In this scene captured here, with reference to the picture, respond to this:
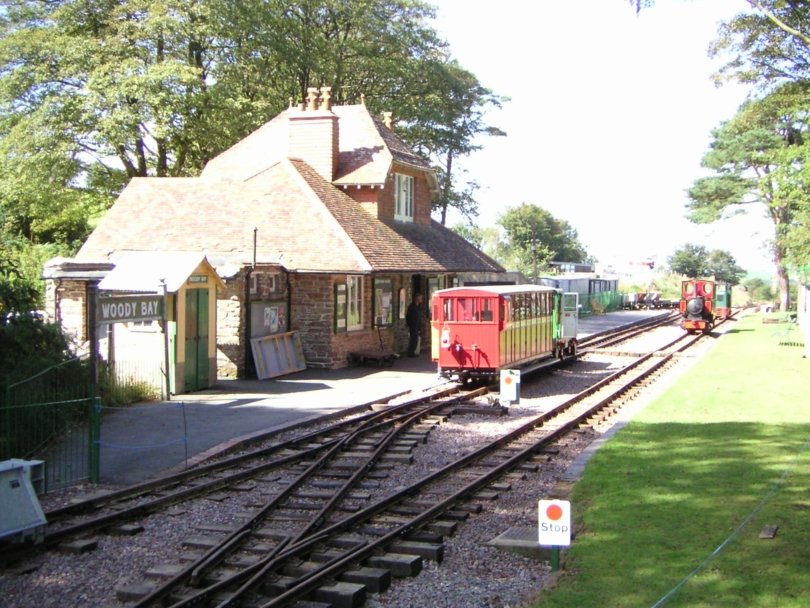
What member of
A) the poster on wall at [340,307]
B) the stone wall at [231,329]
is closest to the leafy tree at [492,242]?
the poster on wall at [340,307]

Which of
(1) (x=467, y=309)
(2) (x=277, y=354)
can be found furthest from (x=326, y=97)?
(1) (x=467, y=309)

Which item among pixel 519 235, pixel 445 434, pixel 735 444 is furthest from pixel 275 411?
pixel 519 235

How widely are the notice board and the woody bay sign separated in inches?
188

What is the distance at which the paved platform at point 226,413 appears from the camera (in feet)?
40.9

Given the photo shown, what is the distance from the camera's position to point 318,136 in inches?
1105

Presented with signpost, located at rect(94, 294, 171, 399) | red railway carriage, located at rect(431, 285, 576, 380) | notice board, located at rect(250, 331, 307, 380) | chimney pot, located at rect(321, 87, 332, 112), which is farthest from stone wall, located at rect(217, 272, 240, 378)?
chimney pot, located at rect(321, 87, 332, 112)

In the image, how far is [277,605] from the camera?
6.99m

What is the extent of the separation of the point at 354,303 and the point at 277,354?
341 cm

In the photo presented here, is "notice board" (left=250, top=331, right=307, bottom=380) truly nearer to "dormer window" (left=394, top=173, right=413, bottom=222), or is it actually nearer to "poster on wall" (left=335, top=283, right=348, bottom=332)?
"poster on wall" (left=335, top=283, right=348, bottom=332)

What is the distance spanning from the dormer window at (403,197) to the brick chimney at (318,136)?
224cm

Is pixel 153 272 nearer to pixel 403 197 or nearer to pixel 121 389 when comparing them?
pixel 121 389

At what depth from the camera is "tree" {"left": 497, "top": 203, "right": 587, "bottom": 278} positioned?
82.3 m

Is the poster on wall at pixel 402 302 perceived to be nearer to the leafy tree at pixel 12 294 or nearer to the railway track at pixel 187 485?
the railway track at pixel 187 485

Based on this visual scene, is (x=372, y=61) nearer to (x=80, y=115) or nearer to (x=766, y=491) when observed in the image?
(x=80, y=115)
